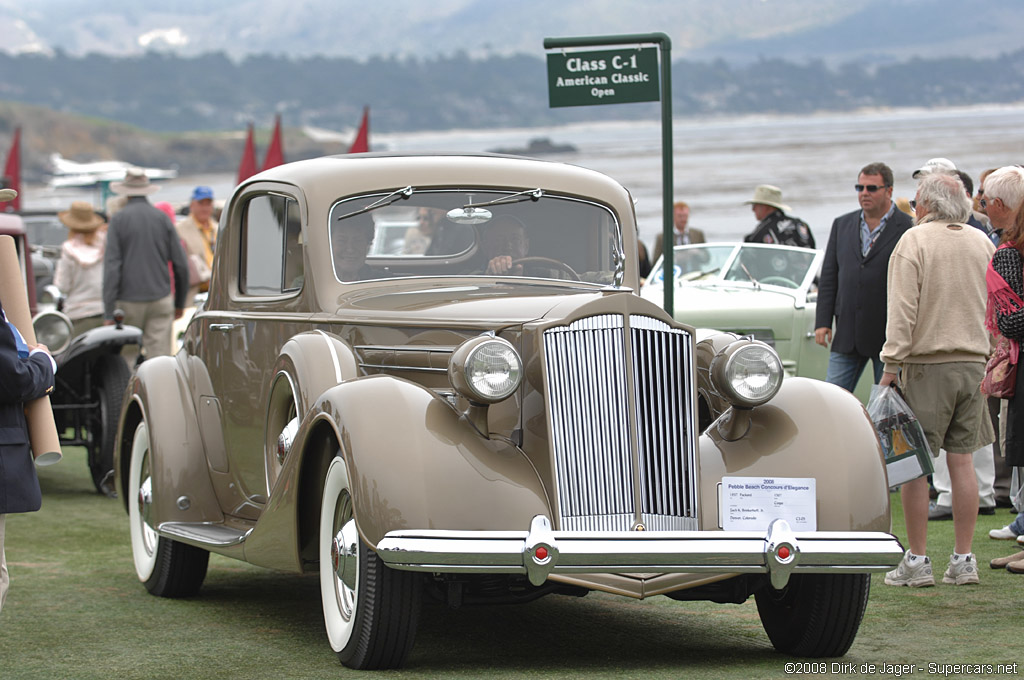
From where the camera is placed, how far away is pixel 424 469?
4.33m

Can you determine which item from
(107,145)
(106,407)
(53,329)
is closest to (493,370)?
(106,407)

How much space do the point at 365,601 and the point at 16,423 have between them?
3.99 ft

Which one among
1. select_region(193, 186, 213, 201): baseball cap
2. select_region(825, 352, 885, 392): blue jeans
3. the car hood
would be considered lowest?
select_region(825, 352, 885, 392): blue jeans

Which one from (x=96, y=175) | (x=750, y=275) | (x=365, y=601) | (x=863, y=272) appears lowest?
(x=365, y=601)

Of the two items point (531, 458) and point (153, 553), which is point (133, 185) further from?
point (531, 458)

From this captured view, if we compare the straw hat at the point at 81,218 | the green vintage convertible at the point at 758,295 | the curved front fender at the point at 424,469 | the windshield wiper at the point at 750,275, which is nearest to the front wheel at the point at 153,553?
the curved front fender at the point at 424,469

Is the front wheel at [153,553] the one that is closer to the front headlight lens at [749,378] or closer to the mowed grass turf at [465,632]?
the mowed grass turf at [465,632]

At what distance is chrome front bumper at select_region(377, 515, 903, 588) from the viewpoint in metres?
4.08

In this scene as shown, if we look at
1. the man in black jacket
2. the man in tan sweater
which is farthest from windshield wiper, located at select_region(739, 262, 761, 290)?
the man in black jacket

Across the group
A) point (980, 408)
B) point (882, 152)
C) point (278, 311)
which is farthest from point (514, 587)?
point (882, 152)

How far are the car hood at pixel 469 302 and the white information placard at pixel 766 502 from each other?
0.76m

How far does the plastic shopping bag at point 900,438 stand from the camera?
5762 millimetres

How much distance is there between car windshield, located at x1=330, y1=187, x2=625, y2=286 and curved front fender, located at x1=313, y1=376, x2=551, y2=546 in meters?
1.30

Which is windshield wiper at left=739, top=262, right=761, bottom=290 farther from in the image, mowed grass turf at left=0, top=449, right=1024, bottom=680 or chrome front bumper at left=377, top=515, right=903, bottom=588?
chrome front bumper at left=377, top=515, right=903, bottom=588
